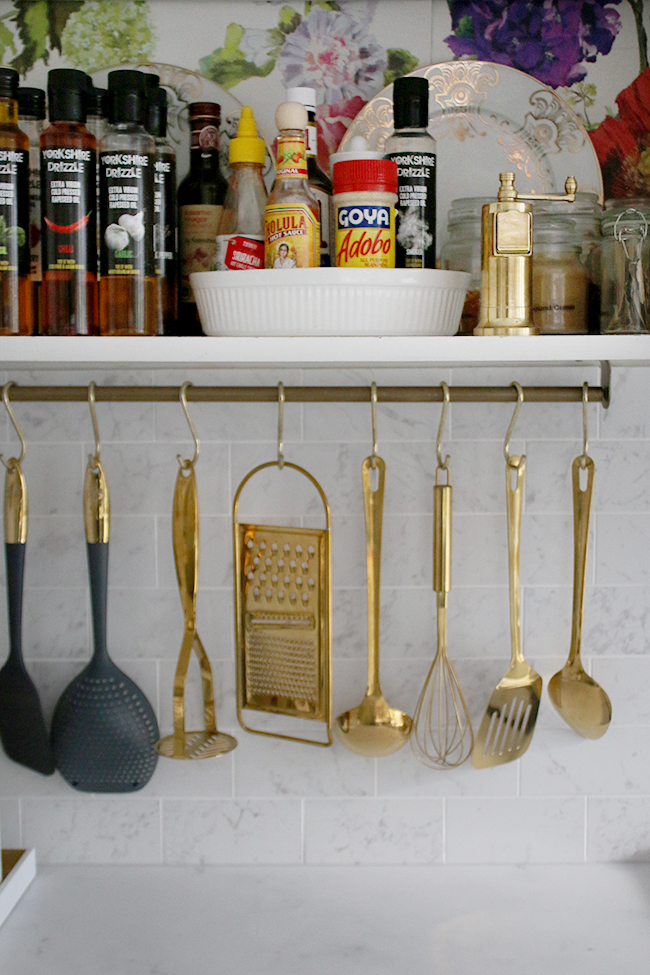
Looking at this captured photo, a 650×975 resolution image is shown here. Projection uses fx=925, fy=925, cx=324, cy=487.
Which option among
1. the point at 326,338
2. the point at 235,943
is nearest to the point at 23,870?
the point at 235,943

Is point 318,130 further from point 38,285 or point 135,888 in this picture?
point 135,888

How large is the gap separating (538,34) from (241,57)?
34cm

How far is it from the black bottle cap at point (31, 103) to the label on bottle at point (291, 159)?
0.87 ft

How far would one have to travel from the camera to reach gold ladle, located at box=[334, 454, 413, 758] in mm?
1056

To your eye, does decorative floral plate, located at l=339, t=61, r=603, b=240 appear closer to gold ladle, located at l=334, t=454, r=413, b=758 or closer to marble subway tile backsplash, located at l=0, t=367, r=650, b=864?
marble subway tile backsplash, located at l=0, t=367, r=650, b=864

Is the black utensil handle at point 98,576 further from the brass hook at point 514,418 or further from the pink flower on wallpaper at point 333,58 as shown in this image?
the pink flower on wallpaper at point 333,58

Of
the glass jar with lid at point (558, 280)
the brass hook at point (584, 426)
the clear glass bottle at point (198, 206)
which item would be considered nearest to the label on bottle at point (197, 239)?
the clear glass bottle at point (198, 206)

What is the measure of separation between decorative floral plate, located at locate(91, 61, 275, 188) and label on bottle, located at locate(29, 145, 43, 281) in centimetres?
17

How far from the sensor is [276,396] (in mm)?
1041

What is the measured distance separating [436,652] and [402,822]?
220 millimetres

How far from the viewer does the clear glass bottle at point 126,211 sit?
0.88 metres

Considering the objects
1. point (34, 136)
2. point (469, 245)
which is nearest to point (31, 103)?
point (34, 136)

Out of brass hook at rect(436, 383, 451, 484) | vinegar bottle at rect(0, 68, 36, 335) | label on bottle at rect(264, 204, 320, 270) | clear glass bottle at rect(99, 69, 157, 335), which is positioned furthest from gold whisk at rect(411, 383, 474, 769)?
vinegar bottle at rect(0, 68, 36, 335)

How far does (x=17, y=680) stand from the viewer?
1.08 metres
